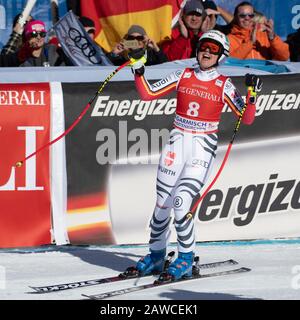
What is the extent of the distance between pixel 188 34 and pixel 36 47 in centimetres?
173

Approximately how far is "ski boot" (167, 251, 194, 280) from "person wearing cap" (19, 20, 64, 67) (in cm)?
316

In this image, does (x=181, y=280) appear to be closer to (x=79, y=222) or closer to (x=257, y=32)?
(x=79, y=222)

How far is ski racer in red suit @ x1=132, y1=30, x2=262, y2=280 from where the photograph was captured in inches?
365

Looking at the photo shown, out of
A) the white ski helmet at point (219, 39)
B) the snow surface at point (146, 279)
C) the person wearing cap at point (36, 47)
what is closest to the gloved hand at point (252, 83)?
the white ski helmet at point (219, 39)

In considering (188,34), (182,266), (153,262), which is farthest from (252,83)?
(188,34)

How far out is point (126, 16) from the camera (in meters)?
12.6

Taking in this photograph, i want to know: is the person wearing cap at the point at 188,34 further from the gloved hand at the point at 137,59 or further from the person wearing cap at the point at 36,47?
the gloved hand at the point at 137,59

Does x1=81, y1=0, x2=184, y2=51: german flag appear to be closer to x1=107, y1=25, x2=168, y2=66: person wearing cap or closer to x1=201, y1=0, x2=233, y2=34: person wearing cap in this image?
x1=201, y1=0, x2=233, y2=34: person wearing cap

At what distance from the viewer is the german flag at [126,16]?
12484 mm

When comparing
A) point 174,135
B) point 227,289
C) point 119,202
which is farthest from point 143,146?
point 227,289

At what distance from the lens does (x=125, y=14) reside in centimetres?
1259

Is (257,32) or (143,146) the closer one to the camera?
(143,146)

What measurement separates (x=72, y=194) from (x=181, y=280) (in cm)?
175

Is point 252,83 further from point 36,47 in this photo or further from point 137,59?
point 36,47
